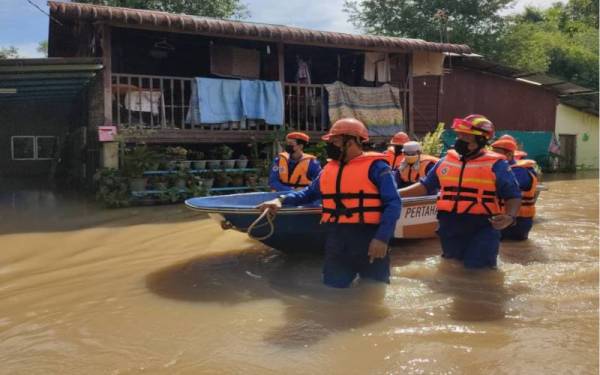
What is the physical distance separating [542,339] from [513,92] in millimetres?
17744

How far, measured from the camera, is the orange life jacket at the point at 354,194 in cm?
409

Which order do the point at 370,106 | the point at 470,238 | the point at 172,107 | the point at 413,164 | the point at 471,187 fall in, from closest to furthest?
the point at 471,187, the point at 470,238, the point at 413,164, the point at 172,107, the point at 370,106

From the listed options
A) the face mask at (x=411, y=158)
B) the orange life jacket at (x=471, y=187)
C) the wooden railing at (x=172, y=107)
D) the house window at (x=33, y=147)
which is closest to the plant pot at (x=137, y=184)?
the wooden railing at (x=172, y=107)

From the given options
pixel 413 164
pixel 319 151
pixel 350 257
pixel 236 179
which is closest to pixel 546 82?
pixel 319 151

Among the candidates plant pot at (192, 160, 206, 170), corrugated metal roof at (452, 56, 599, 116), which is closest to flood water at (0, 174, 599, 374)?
plant pot at (192, 160, 206, 170)

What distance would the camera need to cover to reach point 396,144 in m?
8.03

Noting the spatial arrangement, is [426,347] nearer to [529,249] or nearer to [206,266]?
[206,266]

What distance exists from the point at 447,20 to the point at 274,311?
72.2ft

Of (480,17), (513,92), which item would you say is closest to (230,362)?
(513,92)

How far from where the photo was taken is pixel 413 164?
23.2 feet

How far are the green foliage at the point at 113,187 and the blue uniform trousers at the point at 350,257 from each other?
6.09 metres

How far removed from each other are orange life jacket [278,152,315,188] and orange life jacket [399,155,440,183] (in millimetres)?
1275

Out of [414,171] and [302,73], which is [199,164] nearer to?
[302,73]

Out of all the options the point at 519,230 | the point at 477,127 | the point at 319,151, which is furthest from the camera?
the point at 319,151
